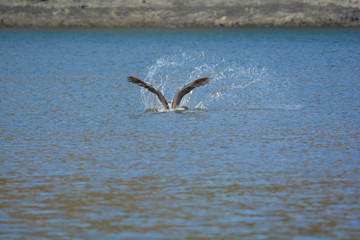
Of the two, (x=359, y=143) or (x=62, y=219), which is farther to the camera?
(x=359, y=143)

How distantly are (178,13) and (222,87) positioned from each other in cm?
5049

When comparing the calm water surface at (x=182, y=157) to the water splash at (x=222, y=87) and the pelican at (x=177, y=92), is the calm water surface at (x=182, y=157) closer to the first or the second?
the water splash at (x=222, y=87)

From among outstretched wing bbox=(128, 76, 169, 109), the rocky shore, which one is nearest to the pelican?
outstretched wing bbox=(128, 76, 169, 109)

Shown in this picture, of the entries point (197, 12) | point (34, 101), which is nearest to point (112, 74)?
point (34, 101)

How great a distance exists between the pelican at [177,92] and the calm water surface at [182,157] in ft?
1.69

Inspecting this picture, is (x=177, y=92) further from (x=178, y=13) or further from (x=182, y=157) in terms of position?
(x=178, y=13)

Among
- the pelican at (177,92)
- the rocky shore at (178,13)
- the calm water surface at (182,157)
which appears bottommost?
the calm water surface at (182,157)

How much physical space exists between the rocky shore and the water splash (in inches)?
1452

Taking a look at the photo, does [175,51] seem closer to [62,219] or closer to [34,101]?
[34,101]

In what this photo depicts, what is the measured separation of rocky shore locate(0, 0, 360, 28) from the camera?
7344 cm

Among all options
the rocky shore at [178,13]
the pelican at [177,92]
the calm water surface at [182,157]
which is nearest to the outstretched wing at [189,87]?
the pelican at [177,92]

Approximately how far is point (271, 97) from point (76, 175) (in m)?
11.5

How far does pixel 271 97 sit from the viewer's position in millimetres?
22281

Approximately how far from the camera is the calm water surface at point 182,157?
9258mm
